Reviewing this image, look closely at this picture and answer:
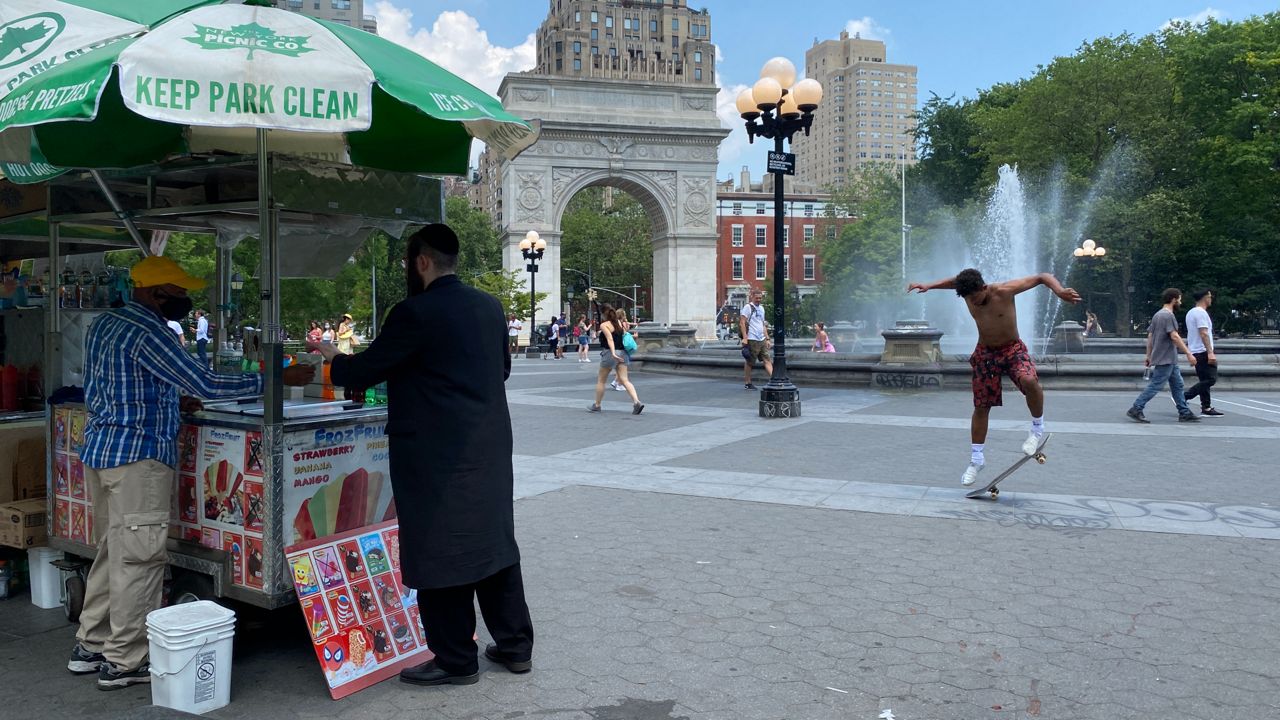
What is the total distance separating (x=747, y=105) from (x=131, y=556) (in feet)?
38.3

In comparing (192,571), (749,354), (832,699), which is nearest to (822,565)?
(832,699)

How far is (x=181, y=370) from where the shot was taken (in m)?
4.20

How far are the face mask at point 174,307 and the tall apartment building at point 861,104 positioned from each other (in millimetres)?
184692

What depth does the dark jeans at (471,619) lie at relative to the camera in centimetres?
399

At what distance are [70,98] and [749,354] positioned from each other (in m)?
15.2

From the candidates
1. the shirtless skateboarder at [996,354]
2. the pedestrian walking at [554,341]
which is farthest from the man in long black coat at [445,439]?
the pedestrian walking at [554,341]

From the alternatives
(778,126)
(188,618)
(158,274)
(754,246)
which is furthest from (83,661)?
(754,246)

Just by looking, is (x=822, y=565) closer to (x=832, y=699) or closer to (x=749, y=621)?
(x=749, y=621)

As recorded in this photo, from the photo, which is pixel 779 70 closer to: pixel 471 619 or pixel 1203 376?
pixel 1203 376

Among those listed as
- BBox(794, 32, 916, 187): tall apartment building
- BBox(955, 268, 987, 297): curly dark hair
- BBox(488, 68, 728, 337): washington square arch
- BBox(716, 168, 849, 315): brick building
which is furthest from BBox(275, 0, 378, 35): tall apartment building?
BBox(955, 268, 987, 297): curly dark hair

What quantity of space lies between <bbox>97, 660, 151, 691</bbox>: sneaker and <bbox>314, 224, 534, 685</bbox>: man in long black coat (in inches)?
47.8

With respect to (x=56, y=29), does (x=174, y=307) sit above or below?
below

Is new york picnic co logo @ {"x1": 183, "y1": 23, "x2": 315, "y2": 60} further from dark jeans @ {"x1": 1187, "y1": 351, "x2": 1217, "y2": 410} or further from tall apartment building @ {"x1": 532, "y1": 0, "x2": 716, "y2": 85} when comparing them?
tall apartment building @ {"x1": 532, "y1": 0, "x2": 716, "y2": 85}

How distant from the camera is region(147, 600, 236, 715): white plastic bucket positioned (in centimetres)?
370
